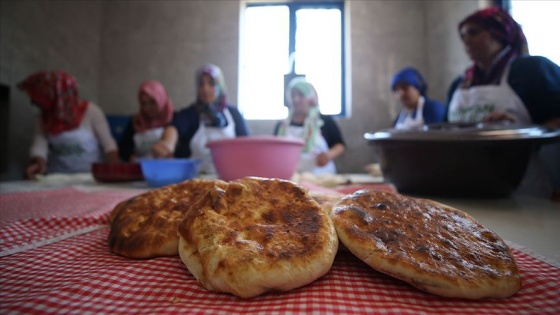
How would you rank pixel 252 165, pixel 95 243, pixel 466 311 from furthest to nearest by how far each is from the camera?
pixel 252 165 → pixel 95 243 → pixel 466 311

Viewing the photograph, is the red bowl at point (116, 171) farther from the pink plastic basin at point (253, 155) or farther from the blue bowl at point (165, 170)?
the pink plastic basin at point (253, 155)

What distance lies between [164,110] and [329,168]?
2195 millimetres

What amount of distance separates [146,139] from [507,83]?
3.55m

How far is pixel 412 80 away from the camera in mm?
3281

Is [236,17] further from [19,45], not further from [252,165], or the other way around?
[19,45]

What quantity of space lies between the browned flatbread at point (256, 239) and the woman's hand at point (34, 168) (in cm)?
238

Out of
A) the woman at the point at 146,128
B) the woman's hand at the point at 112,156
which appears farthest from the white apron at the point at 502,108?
the woman's hand at the point at 112,156

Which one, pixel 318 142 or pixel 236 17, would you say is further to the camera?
pixel 318 142

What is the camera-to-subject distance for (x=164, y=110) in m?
3.42

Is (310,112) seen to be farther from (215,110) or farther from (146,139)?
(146,139)

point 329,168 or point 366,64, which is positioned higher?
point 366,64

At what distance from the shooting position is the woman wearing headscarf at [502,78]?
58.9 inches

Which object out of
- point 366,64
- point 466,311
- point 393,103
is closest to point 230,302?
point 466,311

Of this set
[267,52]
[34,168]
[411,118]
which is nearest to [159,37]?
[267,52]
